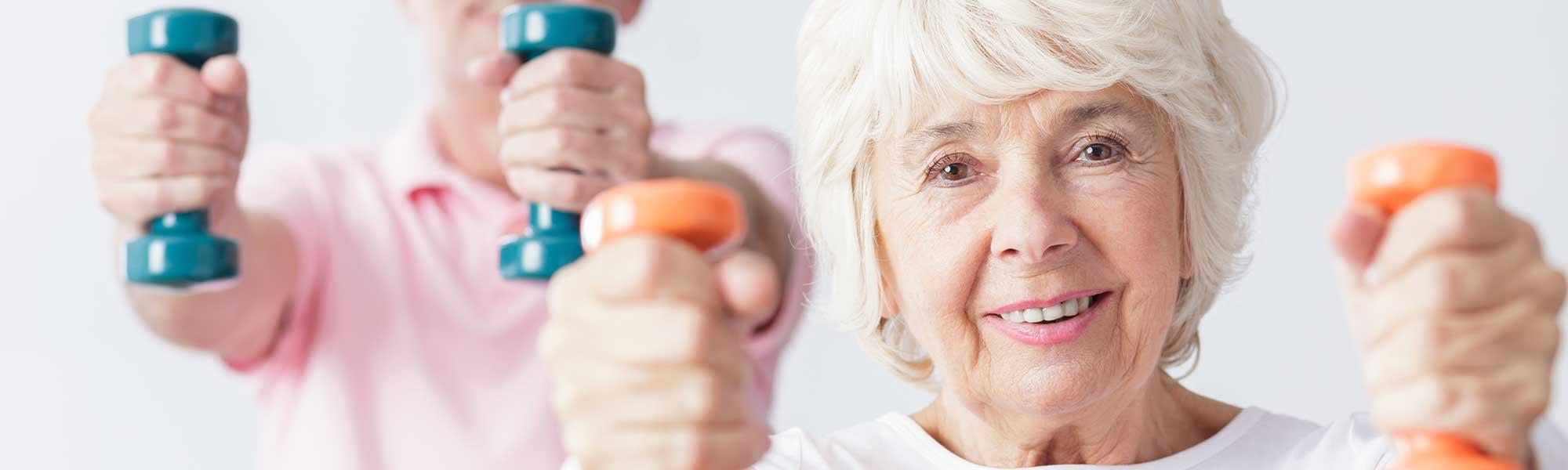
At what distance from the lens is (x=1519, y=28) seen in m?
2.98

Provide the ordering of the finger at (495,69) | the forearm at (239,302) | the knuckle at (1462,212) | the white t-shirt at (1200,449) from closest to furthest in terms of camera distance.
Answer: the knuckle at (1462,212), the white t-shirt at (1200,449), the finger at (495,69), the forearm at (239,302)

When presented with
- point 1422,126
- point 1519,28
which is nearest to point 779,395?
point 1422,126

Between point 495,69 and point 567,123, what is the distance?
0.10 m

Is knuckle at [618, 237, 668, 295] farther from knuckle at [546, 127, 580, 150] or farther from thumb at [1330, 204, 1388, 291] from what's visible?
knuckle at [546, 127, 580, 150]

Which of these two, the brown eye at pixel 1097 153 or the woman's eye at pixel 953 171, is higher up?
the brown eye at pixel 1097 153

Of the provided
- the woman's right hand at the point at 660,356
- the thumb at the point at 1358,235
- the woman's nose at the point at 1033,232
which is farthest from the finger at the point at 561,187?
the thumb at the point at 1358,235

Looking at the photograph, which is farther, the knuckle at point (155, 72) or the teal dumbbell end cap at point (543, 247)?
the knuckle at point (155, 72)

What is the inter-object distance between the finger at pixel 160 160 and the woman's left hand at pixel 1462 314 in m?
1.30

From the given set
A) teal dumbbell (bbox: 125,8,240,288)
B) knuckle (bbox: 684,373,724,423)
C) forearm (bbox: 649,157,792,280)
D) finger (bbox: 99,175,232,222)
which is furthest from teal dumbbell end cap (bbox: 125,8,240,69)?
knuckle (bbox: 684,373,724,423)

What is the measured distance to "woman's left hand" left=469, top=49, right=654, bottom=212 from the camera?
70.0 inches

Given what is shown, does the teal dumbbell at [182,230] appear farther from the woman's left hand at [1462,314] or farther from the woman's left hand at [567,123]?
the woman's left hand at [1462,314]

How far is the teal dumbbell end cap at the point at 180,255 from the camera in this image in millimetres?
1846

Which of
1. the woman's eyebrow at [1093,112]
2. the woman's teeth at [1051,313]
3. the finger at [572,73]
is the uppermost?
the finger at [572,73]

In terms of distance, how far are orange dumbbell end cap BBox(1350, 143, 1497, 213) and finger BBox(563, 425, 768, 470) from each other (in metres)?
0.45
